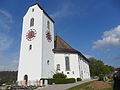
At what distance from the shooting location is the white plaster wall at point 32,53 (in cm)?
2695

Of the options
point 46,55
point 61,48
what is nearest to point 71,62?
point 61,48

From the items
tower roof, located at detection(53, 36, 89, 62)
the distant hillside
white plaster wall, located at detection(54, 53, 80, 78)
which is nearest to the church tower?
white plaster wall, located at detection(54, 53, 80, 78)

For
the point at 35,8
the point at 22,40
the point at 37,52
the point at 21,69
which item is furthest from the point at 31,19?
the point at 21,69

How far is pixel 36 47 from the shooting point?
28641 millimetres

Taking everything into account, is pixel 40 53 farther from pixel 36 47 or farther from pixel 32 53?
pixel 32 53

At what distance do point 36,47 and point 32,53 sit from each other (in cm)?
156

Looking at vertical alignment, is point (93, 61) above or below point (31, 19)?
below

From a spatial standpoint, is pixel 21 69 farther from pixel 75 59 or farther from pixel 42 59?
pixel 75 59

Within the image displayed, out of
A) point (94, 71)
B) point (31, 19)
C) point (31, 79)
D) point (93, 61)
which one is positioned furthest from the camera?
point (93, 61)

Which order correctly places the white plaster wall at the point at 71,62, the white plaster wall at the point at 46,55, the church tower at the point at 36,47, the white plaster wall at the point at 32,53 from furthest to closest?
the white plaster wall at the point at 71,62 → the white plaster wall at the point at 46,55 → the church tower at the point at 36,47 → the white plaster wall at the point at 32,53

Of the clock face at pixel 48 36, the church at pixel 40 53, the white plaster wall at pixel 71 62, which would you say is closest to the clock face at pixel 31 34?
the church at pixel 40 53

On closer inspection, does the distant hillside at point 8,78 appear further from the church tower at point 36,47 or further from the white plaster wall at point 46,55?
the white plaster wall at point 46,55

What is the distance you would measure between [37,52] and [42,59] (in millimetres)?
1896

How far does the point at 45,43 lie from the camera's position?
30.2 metres
